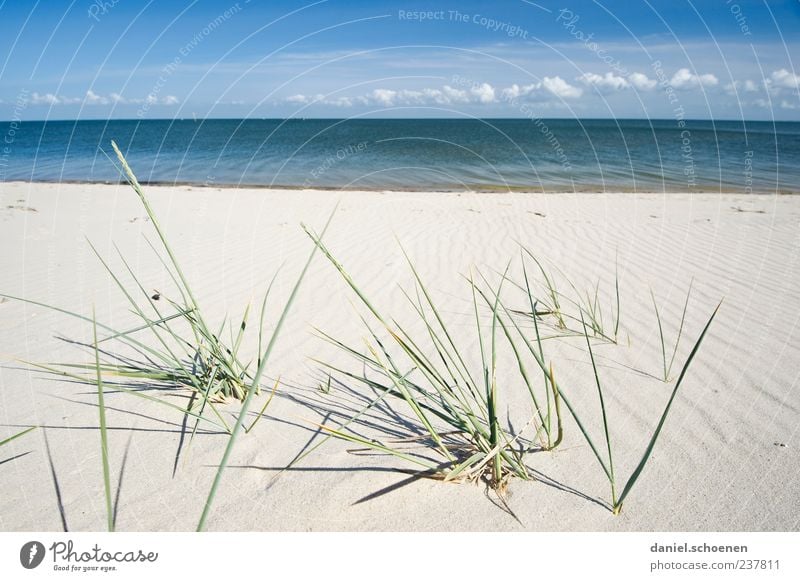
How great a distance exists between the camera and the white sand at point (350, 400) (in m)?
1.62

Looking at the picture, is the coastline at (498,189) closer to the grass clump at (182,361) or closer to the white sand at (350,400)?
the white sand at (350,400)

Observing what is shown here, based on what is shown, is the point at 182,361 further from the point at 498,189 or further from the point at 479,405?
the point at 498,189

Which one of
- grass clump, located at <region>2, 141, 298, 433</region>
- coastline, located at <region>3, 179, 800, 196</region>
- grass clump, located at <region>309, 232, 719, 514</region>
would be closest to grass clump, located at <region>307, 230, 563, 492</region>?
grass clump, located at <region>309, 232, 719, 514</region>

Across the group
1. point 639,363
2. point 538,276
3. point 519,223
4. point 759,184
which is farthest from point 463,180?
point 639,363

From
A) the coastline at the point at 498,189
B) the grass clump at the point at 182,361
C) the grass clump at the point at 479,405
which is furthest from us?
the coastline at the point at 498,189

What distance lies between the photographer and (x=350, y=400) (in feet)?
7.66

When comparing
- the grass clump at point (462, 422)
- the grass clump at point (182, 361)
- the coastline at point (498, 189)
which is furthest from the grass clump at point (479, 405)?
the coastline at point (498, 189)

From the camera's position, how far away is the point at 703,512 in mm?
1596

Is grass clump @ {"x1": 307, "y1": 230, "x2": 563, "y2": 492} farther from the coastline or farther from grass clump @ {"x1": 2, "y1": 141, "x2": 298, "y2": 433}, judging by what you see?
the coastline

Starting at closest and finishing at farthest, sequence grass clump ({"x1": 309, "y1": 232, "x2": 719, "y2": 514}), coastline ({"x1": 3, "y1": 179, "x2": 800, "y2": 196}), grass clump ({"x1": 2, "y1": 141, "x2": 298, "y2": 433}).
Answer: grass clump ({"x1": 309, "y1": 232, "x2": 719, "y2": 514}) < grass clump ({"x1": 2, "y1": 141, "x2": 298, "y2": 433}) < coastline ({"x1": 3, "y1": 179, "x2": 800, "y2": 196})

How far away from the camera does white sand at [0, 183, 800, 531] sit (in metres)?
1.62

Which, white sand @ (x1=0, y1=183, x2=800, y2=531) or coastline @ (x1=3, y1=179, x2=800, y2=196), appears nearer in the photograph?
white sand @ (x1=0, y1=183, x2=800, y2=531)

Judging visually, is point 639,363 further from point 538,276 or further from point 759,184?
point 759,184
